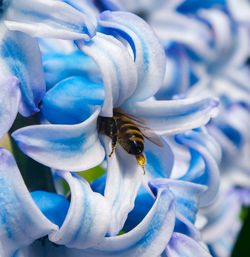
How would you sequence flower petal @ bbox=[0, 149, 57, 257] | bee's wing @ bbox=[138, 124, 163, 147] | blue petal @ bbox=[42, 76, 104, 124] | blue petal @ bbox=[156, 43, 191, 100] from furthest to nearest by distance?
blue petal @ bbox=[156, 43, 191, 100] < bee's wing @ bbox=[138, 124, 163, 147] < blue petal @ bbox=[42, 76, 104, 124] < flower petal @ bbox=[0, 149, 57, 257]

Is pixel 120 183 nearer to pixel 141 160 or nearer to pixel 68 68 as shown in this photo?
pixel 141 160

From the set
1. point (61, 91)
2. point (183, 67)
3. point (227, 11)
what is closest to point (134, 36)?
point (61, 91)

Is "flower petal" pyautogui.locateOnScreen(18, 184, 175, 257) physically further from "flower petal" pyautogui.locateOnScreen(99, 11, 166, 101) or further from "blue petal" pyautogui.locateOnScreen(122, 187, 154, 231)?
"flower petal" pyautogui.locateOnScreen(99, 11, 166, 101)

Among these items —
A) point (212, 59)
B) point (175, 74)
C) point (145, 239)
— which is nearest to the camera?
point (145, 239)

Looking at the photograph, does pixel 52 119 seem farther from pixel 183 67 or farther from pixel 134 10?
pixel 134 10

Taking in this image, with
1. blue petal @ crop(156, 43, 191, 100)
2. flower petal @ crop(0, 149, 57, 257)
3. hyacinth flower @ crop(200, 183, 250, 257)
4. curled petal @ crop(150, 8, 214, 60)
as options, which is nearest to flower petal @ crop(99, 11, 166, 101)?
flower petal @ crop(0, 149, 57, 257)

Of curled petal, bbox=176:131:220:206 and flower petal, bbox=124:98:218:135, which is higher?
flower petal, bbox=124:98:218:135

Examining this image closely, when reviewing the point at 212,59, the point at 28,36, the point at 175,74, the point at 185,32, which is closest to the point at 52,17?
the point at 28,36
